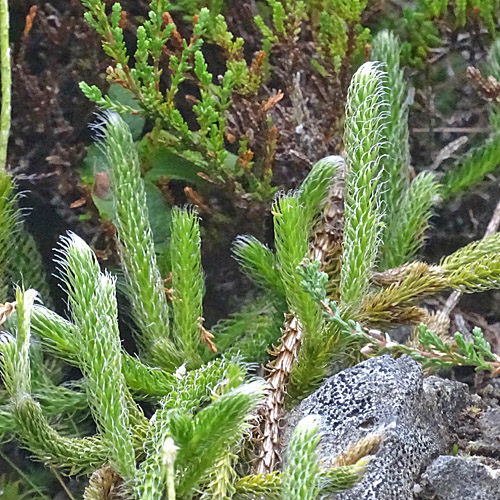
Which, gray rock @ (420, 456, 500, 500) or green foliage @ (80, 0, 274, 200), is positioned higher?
green foliage @ (80, 0, 274, 200)

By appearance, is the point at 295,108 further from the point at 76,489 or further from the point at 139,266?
the point at 76,489

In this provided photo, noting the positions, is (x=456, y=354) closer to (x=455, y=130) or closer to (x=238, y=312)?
(x=238, y=312)

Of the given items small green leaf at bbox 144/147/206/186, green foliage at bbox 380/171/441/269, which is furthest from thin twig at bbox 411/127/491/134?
small green leaf at bbox 144/147/206/186

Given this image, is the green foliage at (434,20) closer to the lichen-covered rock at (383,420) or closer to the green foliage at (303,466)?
the lichen-covered rock at (383,420)

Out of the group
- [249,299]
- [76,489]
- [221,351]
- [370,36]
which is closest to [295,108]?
[370,36]

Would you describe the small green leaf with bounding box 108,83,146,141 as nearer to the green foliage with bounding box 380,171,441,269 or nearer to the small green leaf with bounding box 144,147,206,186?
the small green leaf with bounding box 144,147,206,186

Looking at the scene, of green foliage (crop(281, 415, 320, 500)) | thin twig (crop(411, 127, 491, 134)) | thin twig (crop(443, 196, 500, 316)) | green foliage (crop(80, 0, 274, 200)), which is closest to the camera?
green foliage (crop(281, 415, 320, 500))

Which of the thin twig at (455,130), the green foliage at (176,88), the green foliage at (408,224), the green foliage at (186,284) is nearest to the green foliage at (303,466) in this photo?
the green foliage at (186,284)
